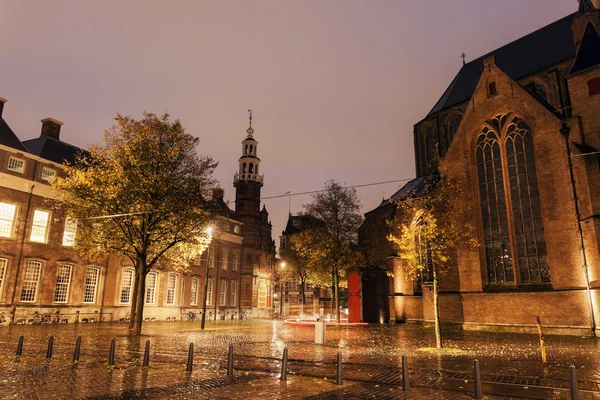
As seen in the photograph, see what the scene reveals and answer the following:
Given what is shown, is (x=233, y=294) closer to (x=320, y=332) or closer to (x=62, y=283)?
(x=62, y=283)

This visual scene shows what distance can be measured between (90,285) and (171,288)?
29.1 feet

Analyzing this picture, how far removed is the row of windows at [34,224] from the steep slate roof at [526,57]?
32.7 meters

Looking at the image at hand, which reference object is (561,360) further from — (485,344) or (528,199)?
(528,199)

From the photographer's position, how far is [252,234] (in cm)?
5384

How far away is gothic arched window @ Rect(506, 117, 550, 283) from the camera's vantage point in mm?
23000

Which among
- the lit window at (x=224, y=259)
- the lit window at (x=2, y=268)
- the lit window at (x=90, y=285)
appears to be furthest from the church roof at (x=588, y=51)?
the lit window at (x=2, y=268)

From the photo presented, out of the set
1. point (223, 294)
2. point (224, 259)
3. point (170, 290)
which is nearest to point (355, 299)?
point (223, 294)

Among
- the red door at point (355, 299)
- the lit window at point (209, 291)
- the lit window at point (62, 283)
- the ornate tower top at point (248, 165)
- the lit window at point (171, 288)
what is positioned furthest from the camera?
the ornate tower top at point (248, 165)

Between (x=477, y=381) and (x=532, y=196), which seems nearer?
(x=477, y=381)

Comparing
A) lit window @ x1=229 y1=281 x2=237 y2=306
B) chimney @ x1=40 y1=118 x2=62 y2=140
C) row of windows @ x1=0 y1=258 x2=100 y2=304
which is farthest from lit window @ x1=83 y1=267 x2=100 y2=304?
lit window @ x1=229 y1=281 x2=237 y2=306

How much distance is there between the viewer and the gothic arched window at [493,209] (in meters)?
24.2

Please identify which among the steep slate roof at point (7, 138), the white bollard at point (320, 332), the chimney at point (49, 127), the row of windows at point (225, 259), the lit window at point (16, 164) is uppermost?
the chimney at point (49, 127)

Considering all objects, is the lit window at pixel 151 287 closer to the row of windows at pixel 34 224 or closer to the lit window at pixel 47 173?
the row of windows at pixel 34 224

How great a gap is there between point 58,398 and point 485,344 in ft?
51.8
